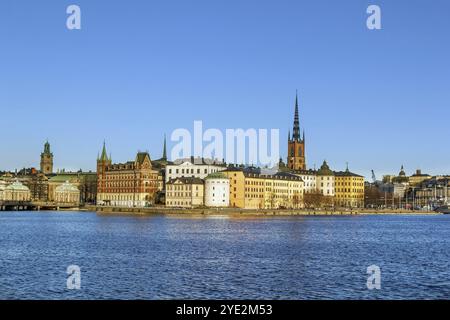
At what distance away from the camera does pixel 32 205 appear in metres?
163

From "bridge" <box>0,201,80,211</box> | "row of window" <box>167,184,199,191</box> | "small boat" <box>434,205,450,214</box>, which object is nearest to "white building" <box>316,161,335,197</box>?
"small boat" <box>434,205,450,214</box>

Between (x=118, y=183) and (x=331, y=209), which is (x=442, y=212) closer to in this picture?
(x=331, y=209)

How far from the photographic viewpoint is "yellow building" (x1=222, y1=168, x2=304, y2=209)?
130 m

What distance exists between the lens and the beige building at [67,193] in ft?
580

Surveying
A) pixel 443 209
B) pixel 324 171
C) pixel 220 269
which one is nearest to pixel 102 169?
pixel 324 171

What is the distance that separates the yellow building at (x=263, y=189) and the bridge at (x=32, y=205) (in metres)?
44.9

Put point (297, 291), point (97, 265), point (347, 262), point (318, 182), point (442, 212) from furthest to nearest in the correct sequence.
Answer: point (442, 212), point (318, 182), point (347, 262), point (97, 265), point (297, 291)

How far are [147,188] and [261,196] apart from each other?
Answer: 22721 millimetres

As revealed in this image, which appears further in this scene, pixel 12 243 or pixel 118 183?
pixel 118 183

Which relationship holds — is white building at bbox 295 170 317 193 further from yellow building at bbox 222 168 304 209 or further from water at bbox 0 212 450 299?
water at bbox 0 212 450 299

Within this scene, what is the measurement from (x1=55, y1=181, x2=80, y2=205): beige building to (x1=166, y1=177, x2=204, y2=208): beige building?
53034 millimetres
